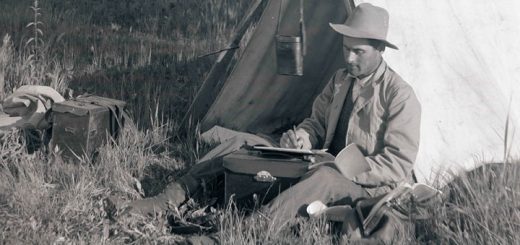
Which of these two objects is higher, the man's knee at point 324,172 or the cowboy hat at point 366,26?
the cowboy hat at point 366,26

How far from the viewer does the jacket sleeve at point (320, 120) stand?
561cm

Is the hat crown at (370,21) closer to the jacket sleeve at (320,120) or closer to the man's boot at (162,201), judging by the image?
the jacket sleeve at (320,120)

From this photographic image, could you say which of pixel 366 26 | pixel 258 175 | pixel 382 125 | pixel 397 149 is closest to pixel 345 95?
pixel 382 125

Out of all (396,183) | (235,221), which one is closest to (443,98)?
(396,183)

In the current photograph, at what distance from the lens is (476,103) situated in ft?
18.7

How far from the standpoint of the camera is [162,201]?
5.21 metres

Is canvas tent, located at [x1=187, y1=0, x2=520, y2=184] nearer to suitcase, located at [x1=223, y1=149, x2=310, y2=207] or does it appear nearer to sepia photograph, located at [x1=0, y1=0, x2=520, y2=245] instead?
sepia photograph, located at [x1=0, y1=0, x2=520, y2=245]

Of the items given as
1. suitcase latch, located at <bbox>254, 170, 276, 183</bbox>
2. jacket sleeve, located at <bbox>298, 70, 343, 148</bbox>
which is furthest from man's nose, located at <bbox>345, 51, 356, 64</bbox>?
suitcase latch, located at <bbox>254, 170, 276, 183</bbox>

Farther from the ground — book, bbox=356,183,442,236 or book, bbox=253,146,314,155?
book, bbox=253,146,314,155

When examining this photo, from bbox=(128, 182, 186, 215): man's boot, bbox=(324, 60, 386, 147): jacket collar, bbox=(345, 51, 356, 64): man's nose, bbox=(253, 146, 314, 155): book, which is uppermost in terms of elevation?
bbox=(345, 51, 356, 64): man's nose

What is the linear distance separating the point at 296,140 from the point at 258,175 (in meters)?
0.54

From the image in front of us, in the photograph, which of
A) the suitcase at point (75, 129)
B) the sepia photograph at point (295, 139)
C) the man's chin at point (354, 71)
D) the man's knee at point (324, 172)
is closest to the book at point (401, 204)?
the sepia photograph at point (295, 139)

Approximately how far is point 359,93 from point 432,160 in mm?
677

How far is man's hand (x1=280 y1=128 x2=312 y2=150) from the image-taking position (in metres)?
5.38
